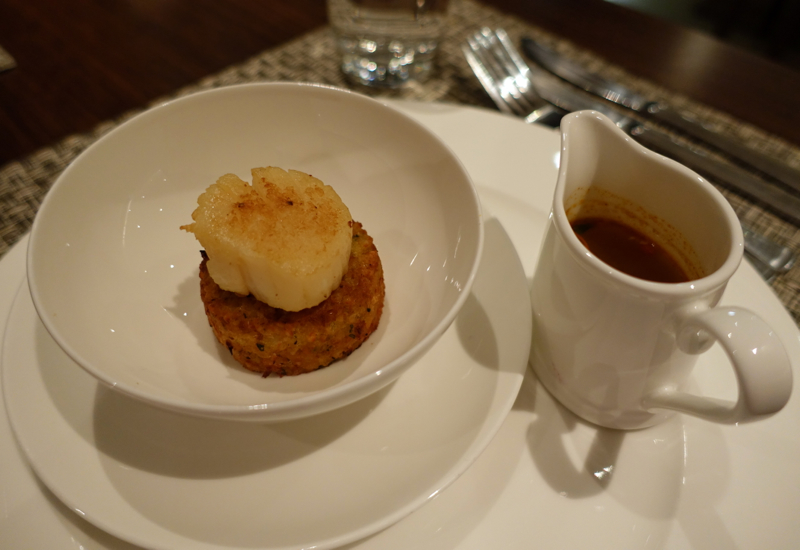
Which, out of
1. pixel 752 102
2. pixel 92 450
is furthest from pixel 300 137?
pixel 752 102

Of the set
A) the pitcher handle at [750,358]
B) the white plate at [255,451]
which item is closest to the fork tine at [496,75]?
the white plate at [255,451]

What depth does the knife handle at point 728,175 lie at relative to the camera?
1601 millimetres

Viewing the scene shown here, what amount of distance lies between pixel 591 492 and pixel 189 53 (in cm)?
222

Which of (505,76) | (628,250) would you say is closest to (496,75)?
(505,76)

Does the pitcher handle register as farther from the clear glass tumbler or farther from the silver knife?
the clear glass tumbler

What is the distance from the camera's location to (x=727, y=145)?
1.76m

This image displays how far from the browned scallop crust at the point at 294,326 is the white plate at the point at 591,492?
0.35 metres

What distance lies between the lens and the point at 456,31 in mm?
2328

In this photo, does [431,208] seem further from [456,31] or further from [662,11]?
[662,11]

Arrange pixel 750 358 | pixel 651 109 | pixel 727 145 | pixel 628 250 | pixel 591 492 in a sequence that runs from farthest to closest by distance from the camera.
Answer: pixel 651 109 < pixel 727 145 < pixel 628 250 < pixel 591 492 < pixel 750 358

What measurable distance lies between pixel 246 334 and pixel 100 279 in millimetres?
375

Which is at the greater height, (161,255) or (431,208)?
(431,208)

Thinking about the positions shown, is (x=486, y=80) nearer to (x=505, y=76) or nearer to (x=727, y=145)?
(x=505, y=76)

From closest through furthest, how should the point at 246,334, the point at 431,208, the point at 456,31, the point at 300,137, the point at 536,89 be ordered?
the point at 246,334
the point at 431,208
the point at 300,137
the point at 536,89
the point at 456,31
